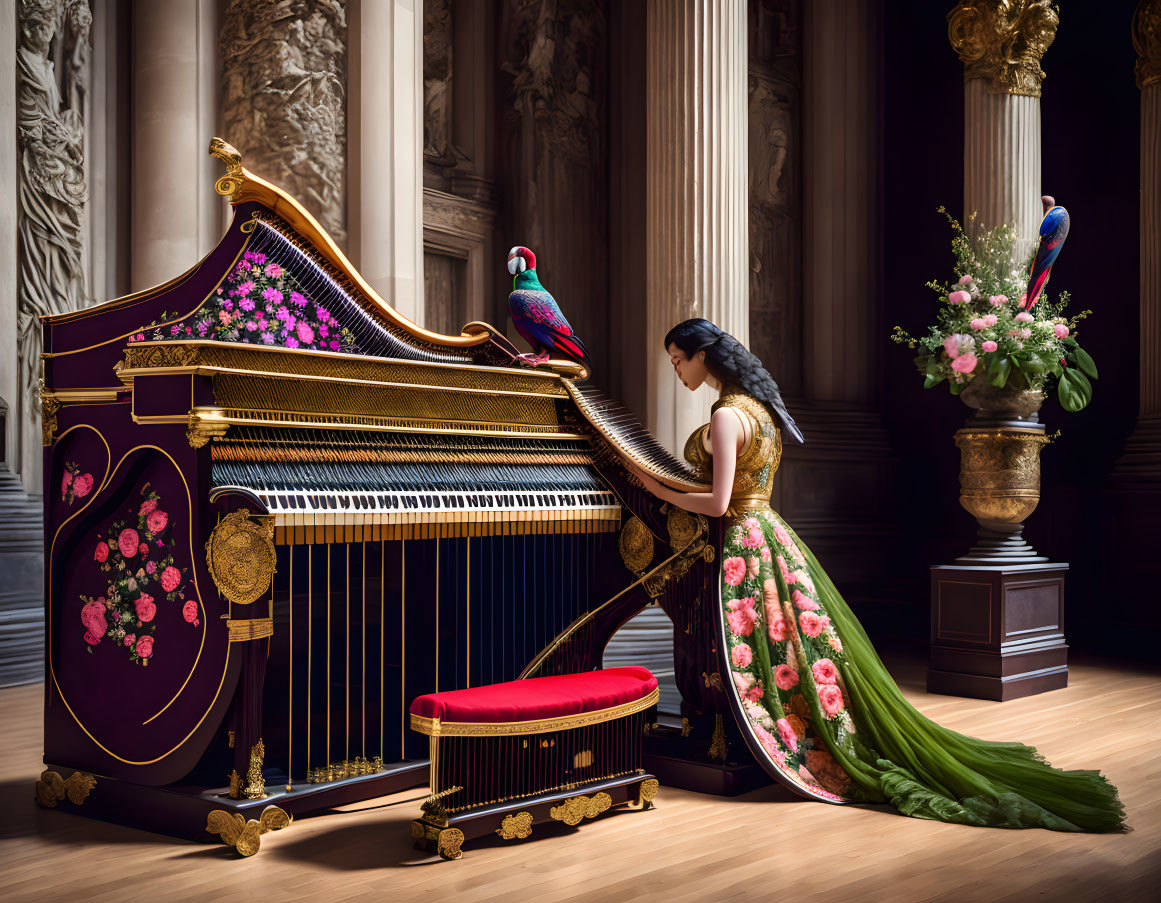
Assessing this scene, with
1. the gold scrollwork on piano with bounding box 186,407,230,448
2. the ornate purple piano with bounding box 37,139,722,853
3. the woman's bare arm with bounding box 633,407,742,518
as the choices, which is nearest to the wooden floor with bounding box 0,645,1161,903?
the ornate purple piano with bounding box 37,139,722,853

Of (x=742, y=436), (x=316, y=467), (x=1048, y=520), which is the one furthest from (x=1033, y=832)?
(x=1048, y=520)

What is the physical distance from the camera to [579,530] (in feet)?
14.1

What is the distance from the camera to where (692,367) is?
4.32 meters

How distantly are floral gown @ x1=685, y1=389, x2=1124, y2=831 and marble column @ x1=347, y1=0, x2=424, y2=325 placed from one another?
118 inches

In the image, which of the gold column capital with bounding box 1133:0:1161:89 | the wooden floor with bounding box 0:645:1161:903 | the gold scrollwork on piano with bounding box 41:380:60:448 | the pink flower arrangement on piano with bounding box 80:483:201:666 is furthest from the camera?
the gold column capital with bounding box 1133:0:1161:89

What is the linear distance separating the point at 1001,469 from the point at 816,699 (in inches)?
131

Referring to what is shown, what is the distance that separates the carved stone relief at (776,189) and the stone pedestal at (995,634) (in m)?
3.63

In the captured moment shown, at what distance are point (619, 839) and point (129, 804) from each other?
58.3 inches

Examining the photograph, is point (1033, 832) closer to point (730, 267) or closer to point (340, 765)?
point (340, 765)

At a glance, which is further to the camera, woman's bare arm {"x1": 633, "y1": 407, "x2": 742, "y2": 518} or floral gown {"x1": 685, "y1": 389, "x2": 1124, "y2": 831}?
woman's bare arm {"x1": 633, "y1": 407, "x2": 742, "y2": 518}

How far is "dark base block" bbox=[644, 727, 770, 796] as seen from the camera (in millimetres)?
4074

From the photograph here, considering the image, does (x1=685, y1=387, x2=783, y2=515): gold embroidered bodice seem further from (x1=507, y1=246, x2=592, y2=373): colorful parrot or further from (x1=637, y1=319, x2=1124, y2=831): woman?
(x1=507, y1=246, x2=592, y2=373): colorful parrot

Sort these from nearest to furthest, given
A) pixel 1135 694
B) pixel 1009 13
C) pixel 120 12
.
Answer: pixel 1135 694 → pixel 120 12 → pixel 1009 13

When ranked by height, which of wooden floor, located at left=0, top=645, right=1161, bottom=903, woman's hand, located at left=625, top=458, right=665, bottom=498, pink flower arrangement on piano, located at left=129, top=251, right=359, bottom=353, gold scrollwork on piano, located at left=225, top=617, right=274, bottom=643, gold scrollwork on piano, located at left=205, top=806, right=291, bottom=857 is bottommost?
wooden floor, located at left=0, top=645, right=1161, bottom=903
